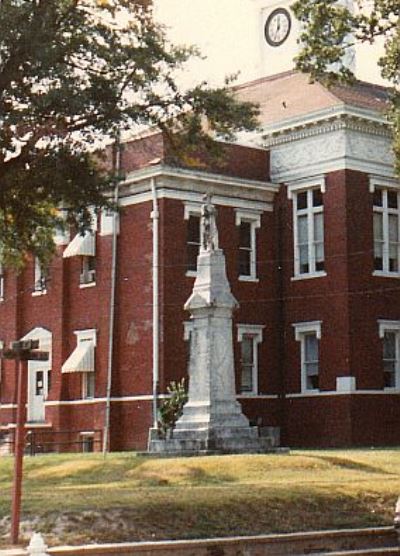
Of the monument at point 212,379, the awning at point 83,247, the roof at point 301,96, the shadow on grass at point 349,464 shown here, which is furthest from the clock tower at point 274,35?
the shadow on grass at point 349,464

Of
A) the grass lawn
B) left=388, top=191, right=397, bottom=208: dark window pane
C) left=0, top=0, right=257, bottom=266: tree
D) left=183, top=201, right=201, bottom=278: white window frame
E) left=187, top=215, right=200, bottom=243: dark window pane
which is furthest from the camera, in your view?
left=388, top=191, right=397, bottom=208: dark window pane

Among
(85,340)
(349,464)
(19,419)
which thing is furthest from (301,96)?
(19,419)

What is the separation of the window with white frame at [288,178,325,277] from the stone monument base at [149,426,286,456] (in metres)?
14.3

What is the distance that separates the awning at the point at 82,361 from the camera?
4353cm

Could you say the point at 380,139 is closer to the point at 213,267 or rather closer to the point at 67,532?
the point at 213,267

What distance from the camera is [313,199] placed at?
144ft

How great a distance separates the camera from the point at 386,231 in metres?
43.8

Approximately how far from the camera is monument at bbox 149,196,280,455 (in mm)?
29422

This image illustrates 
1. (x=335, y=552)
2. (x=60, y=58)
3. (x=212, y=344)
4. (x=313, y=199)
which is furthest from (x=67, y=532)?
(x=313, y=199)

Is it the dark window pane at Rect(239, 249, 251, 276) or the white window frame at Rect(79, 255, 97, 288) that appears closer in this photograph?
the dark window pane at Rect(239, 249, 251, 276)

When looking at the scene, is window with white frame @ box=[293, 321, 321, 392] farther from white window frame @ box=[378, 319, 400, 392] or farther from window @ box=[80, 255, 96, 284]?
window @ box=[80, 255, 96, 284]

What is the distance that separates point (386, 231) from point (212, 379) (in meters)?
15.7

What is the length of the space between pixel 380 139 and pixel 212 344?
54.1 ft

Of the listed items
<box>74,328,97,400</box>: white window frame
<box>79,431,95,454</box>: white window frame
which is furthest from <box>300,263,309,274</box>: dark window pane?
<box>79,431,95,454</box>: white window frame
